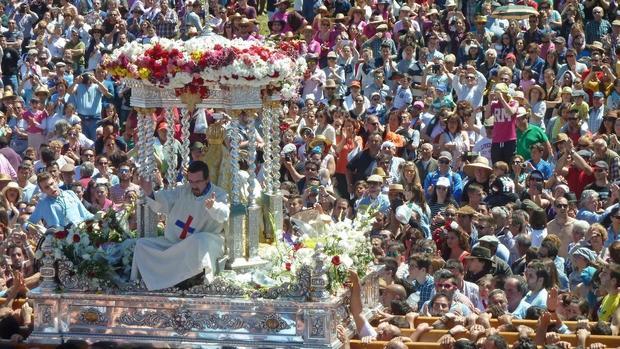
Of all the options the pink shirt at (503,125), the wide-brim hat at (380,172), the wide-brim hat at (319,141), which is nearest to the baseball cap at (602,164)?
the pink shirt at (503,125)

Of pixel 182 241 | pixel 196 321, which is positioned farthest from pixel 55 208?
pixel 196 321

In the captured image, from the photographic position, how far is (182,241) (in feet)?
68.5

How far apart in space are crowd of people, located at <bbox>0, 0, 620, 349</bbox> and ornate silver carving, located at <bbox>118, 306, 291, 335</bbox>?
45.4 inches

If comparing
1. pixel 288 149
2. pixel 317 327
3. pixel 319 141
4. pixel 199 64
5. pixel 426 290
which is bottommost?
pixel 426 290

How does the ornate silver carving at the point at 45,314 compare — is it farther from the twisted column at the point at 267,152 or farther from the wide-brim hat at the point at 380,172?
the wide-brim hat at the point at 380,172

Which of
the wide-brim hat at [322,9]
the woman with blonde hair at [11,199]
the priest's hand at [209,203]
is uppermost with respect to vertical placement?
the wide-brim hat at [322,9]

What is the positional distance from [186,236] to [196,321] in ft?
3.18

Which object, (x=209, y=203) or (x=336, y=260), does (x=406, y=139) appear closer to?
(x=336, y=260)

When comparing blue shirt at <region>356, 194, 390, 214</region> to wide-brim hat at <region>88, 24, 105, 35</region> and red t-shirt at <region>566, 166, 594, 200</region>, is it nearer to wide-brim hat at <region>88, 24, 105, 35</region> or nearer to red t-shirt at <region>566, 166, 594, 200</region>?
red t-shirt at <region>566, 166, 594, 200</region>

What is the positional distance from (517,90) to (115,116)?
687 cm

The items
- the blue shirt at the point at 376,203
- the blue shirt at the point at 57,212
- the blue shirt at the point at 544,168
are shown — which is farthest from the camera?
the blue shirt at the point at 544,168

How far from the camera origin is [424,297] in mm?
22406

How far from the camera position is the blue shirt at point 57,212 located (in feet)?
84.1

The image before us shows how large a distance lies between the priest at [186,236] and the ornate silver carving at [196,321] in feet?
1.10
